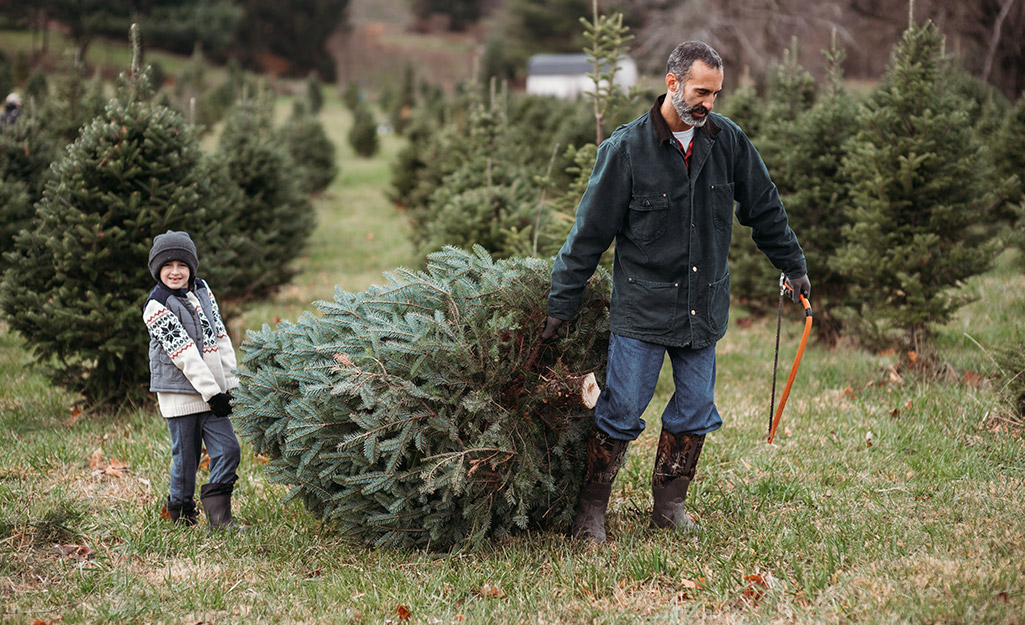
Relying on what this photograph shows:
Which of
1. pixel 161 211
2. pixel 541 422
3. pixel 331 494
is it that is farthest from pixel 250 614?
pixel 161 211

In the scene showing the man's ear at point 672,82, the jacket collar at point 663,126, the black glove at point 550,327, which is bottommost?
the black glove at point 550,327

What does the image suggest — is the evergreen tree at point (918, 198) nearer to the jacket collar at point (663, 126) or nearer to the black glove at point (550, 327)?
the jacket collar at point (663, 126)

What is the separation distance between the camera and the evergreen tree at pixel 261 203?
33.4 feet

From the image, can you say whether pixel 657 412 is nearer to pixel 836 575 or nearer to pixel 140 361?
pixel 836 575

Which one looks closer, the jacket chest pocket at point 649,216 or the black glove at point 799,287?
the jacket chest pocket at point 649,216

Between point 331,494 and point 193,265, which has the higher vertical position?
point 193,265

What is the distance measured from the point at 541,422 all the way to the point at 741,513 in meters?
1.17

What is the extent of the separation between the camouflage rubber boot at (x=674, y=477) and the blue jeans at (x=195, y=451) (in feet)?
7.05

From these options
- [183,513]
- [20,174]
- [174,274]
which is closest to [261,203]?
[20,174]

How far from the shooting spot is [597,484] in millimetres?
4027

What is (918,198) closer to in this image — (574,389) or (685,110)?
(685,110)

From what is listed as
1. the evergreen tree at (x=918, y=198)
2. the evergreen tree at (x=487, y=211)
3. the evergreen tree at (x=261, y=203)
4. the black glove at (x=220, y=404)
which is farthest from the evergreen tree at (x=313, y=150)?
the black glove at (x=220, y=404)

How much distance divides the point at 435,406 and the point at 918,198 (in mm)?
4727

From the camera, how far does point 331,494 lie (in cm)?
399
